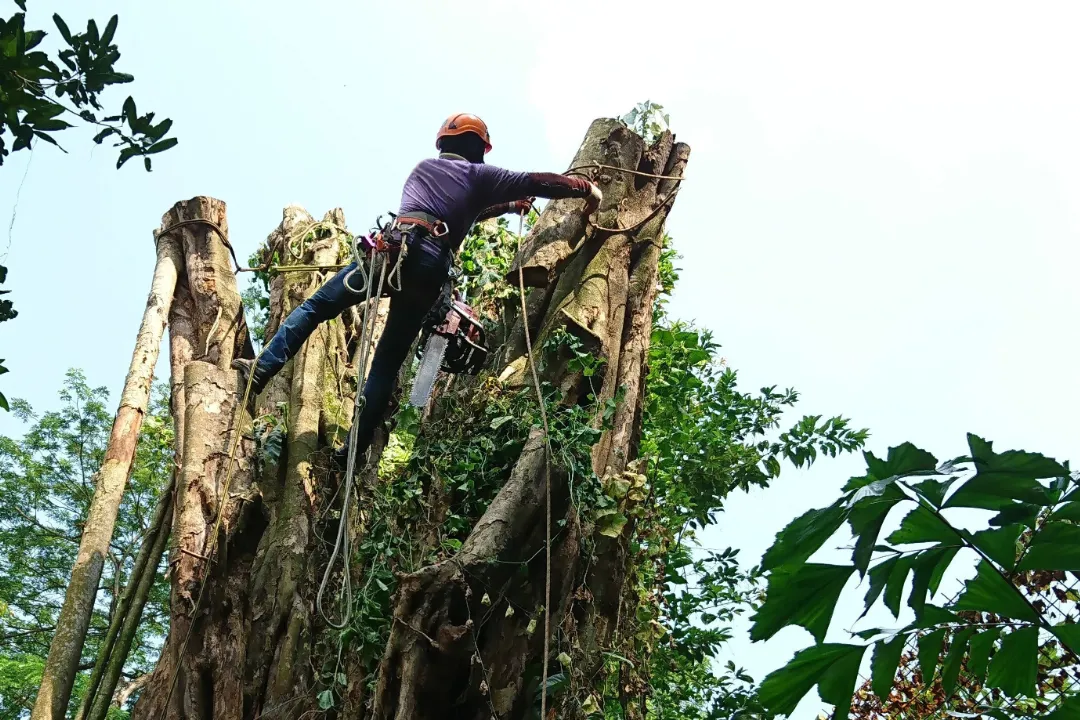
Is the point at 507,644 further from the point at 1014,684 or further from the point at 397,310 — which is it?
the point at 1014,684

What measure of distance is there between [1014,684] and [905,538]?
285 mm

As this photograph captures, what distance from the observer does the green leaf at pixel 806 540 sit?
1.41m

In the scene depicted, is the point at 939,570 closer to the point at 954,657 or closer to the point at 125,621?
the point at 954,657

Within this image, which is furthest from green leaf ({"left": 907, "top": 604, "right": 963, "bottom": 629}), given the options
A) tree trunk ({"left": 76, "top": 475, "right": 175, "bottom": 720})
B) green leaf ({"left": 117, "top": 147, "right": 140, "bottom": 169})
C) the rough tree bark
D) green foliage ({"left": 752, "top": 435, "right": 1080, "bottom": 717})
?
tree trunk ({"left": 76, "top": 475, "right": 175, "bottom": 720})

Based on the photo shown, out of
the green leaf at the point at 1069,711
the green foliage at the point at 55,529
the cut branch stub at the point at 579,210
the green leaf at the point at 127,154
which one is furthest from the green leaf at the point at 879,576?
the green foliage at the point at 55,529

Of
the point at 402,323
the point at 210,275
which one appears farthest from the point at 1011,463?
the point at 210,275

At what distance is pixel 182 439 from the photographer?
566 cm

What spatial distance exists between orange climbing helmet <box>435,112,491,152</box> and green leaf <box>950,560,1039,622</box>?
15.0 ft

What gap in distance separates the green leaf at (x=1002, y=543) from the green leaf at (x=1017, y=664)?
160 millimetres

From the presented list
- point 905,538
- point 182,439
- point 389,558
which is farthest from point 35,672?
point 905,538

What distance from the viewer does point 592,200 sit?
566 centimetres

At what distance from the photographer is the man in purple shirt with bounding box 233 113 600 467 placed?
5145mm

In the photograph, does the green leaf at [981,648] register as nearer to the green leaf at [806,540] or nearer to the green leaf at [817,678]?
the green leaf at [817,678]

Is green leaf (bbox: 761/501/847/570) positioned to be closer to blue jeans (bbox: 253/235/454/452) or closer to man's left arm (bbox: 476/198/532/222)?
blue jeans (bbox: 253/235/454/452)
